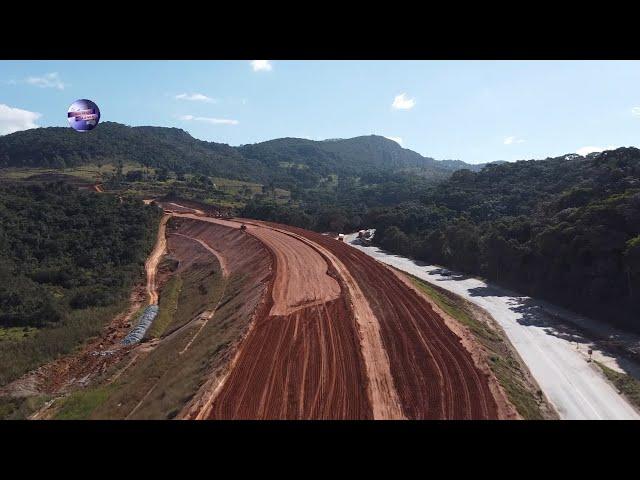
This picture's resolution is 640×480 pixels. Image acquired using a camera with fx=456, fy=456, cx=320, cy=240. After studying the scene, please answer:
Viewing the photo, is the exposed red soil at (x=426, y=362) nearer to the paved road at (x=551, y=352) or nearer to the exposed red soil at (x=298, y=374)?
the exposed red soil at (x=298, y=374)

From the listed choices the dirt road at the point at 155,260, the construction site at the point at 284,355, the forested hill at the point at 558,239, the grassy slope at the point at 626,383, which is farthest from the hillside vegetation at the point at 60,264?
the forested hill at the point at 558,239

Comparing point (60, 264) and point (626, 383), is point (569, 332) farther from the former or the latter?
point (60, 264)

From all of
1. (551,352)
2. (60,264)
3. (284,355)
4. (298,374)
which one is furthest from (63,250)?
(551,352)

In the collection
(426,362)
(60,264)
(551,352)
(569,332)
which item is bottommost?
(551,352)

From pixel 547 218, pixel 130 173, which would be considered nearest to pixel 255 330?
pixel 547 218

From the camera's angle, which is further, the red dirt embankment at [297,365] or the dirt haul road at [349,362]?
the dirt haul road at [349,362]
